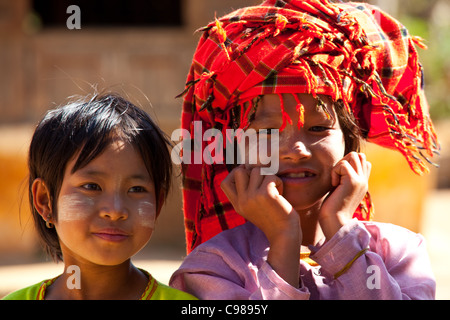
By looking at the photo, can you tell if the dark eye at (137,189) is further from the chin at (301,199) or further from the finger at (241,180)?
the chin at (301,199)

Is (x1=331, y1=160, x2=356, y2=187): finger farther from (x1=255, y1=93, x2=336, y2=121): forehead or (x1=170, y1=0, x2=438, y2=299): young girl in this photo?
(x1=255, y1=93, x2=336, y2=121): forehead

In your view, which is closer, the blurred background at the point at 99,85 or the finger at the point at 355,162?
the finger at the point at 355,162

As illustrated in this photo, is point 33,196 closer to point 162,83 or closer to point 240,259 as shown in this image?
point 240,259

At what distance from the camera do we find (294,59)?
8.02 feet

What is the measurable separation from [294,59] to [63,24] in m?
6.11

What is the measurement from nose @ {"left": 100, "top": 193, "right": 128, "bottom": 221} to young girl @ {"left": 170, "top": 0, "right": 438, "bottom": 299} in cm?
30

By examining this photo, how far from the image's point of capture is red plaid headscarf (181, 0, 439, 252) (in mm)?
2477

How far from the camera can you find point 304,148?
242cm

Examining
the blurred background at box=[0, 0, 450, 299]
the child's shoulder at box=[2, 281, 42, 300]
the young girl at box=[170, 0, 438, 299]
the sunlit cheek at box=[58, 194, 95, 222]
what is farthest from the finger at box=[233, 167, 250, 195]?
the blurred background at box=[0, 0, 450, 299]

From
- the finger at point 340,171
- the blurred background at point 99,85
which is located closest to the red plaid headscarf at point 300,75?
the finger at point 340,171

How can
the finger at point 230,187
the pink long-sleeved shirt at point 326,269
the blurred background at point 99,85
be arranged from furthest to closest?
1. the blurred background at point 99,85
2. the finger at point 230,187
3. the pink long-sleeved shirt at point 326,269

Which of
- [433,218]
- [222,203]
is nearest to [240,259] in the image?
[222,203]

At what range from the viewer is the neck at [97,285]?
8.08ft
